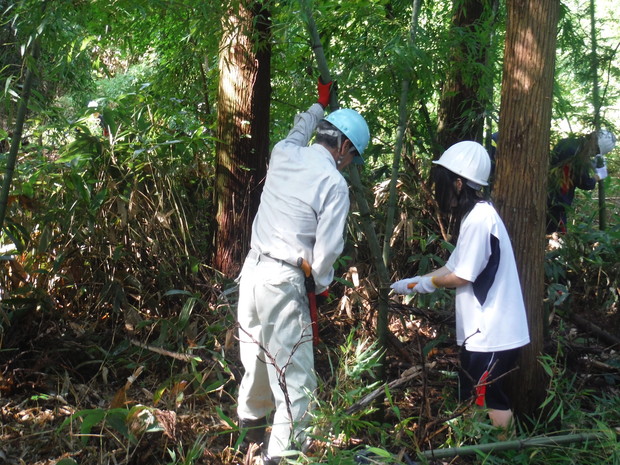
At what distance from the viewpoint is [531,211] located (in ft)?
11.5

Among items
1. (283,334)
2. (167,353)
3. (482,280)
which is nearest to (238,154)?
(167,353)

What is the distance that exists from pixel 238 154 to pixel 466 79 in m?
1.70

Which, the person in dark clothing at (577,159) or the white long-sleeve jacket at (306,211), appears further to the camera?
the person in dark clothing at (577,159)

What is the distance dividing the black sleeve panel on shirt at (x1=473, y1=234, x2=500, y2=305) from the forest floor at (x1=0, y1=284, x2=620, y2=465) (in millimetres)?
379

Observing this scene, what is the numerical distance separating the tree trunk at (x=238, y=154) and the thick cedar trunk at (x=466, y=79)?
1.37 meters

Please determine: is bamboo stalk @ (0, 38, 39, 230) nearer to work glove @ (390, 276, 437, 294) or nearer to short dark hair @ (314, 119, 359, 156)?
short dark hair @ (314, 119, 359, 156)

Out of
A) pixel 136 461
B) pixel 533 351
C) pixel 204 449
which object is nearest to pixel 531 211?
pixel 533 351

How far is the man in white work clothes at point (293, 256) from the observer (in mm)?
3209

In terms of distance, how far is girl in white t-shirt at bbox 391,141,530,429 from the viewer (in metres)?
3.26

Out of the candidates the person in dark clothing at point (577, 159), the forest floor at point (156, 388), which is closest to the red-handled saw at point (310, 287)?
the forest floor at point (156, 388)

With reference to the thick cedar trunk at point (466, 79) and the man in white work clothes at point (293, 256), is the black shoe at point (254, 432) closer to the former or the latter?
the man in white work clothes at point (293, 256)

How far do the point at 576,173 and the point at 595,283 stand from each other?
1282 millimetres

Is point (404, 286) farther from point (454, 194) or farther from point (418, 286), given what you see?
point (454, 194)

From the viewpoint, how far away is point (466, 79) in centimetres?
443
